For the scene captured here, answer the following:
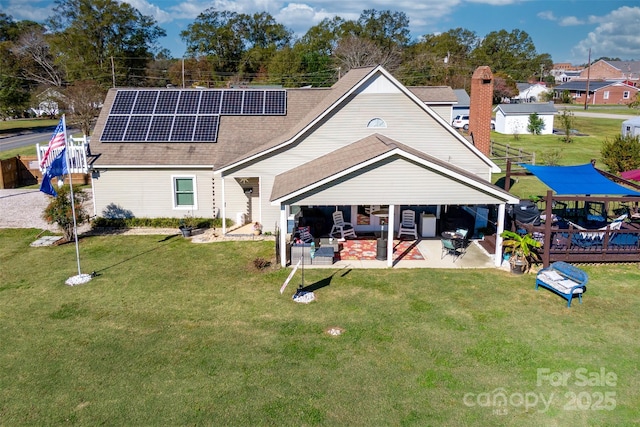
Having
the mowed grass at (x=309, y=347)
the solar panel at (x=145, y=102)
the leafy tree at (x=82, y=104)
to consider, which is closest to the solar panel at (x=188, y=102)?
the solar panel at (x=145, y=102)

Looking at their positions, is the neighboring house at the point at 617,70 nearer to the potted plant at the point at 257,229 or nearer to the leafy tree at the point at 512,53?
the leafy tree at the point at 512,53

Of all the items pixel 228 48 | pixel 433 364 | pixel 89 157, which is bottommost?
pixel 433 364

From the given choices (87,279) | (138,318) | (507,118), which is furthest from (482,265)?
(507,118)

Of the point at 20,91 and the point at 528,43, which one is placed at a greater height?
the point at 528,43

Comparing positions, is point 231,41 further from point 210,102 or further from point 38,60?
point 210,102

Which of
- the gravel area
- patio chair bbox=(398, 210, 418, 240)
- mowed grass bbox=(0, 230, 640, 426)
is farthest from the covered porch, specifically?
the gravel area

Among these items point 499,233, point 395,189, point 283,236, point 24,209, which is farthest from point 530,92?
point 24,209

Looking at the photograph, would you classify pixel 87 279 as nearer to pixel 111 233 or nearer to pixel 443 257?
pixel 111 233
